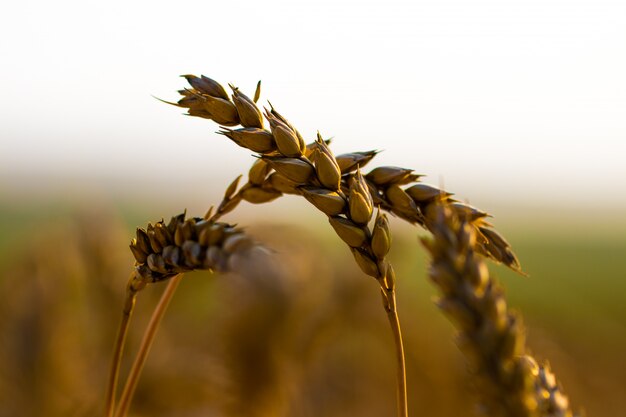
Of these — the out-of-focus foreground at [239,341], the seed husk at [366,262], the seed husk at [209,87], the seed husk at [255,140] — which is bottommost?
the out-of-focus foreground at [239,341]

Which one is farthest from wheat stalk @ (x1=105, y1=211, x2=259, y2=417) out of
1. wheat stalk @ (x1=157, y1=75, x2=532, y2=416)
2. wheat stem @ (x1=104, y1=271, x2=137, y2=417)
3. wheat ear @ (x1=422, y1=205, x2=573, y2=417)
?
wheat ear @ (x1=422, y1=205, x2=573, y2=417)

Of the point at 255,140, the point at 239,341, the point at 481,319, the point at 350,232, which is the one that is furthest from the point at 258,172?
the point at 239,341

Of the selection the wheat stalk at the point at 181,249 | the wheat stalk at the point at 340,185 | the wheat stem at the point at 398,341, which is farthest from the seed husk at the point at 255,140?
the wheat stem at the point at 398,341

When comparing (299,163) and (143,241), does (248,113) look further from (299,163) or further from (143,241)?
(143,241)

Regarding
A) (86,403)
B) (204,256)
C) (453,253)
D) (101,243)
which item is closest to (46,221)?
(101,243)

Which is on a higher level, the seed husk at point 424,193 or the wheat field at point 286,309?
the seed husk at point 424,193

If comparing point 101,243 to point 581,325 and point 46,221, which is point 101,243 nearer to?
point 46,221

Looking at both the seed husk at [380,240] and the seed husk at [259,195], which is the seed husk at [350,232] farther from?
the seed husk at [259,195]
